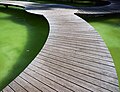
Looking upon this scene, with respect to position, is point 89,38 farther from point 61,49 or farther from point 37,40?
point 37,40

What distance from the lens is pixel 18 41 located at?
6.58m

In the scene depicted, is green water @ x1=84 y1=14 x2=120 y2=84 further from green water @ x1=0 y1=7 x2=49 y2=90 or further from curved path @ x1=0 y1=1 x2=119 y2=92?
green water @ x1=0 y1=7 x2=49 y2=90

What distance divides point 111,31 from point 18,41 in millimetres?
3831

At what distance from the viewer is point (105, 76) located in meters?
3.51

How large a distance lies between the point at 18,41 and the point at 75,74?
141 inches

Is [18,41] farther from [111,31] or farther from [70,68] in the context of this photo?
[111,31]

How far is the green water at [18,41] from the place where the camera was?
482 centimetres

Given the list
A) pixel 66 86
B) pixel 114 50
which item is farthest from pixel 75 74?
pixel 114 50

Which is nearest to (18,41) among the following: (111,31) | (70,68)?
(70,68)

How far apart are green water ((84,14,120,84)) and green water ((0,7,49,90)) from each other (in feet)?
7.64

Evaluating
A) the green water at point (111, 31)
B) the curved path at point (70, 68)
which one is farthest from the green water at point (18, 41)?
the green water at point (111, 31)

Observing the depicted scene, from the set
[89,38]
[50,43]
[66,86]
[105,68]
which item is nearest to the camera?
[66,86]

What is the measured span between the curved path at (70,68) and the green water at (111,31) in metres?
0.76

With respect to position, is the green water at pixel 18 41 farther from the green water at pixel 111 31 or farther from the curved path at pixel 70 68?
the green water at pixel 111 31
